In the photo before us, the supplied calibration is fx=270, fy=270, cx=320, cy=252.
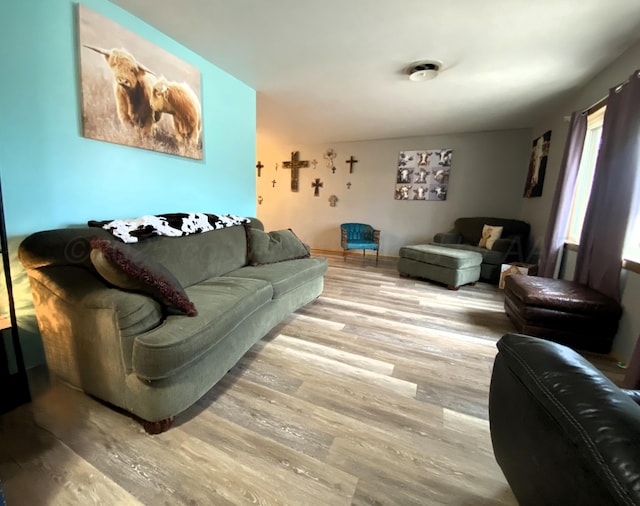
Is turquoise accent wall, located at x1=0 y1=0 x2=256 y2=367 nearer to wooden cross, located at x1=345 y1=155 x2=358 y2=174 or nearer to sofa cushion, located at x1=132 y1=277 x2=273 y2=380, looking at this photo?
sofa cushion, located at x1=132 y1=277 x2=273 y2=380

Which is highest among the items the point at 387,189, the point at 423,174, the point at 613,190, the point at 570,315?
the point at 423,174

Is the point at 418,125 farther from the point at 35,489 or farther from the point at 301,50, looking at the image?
the point at 35,489

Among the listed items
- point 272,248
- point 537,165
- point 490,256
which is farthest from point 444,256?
point 272,248

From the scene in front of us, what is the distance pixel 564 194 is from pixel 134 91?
153 inches

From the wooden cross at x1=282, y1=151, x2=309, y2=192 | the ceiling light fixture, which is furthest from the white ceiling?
the wooden cross at x1=282, y1=151, x2=309, y2=192

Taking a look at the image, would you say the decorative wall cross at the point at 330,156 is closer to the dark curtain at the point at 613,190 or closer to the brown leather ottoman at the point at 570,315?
the dark curtain at the point at 613,190

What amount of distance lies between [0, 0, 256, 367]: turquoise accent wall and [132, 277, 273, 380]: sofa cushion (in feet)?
2.85

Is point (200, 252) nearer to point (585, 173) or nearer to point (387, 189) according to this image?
point (585, 173)

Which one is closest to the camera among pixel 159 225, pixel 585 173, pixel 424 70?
pixel 159 225

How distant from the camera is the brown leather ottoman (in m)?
1.96

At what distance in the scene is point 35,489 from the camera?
38.6 inches

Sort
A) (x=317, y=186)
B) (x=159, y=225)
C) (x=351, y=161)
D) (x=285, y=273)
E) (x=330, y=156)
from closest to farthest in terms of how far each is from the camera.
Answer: (x=159, y=225), (x=285, y=273), (x=351, y=161), (x=330, y=156), (x=317, y=186)

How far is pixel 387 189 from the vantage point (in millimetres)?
5230

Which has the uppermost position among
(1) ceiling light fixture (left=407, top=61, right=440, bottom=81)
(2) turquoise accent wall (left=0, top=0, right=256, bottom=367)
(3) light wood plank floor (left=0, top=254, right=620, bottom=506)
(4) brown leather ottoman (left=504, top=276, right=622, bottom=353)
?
(1) ceiling light fixture (left=407, top=61, right=440, bottom=81)
